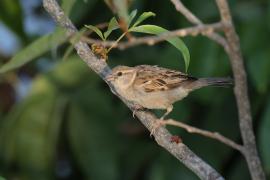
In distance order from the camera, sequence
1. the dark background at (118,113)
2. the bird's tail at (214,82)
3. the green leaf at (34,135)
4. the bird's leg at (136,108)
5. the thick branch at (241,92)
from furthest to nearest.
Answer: the green leaf at (34,135) < the dark background at (118,113) < the bird's tail at (214,82) < the bird's leg at (136,108) < the thick branch at (241,92)

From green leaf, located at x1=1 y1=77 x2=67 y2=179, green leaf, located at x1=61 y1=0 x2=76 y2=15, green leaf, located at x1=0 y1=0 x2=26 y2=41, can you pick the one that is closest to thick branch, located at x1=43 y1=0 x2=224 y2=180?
green leaf, located at x1=61 y1=0 x2=76 y2=15

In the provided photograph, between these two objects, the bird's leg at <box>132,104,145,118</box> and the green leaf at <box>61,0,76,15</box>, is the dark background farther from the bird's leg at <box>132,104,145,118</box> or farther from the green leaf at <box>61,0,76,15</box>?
the green leaf at <box>61,0,76,15</box>

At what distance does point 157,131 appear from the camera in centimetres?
224

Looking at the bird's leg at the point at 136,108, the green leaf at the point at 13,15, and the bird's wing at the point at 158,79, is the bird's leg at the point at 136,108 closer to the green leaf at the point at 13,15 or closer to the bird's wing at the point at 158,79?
the bird's wing at the point at 158,79

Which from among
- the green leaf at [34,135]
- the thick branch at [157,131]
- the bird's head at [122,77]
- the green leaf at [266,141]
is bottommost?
the green leaf at [266,141]

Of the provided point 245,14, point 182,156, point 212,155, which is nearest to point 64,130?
point 212,155

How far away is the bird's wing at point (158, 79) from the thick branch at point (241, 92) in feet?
5.76

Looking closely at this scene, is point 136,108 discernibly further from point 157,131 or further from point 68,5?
point 68,5

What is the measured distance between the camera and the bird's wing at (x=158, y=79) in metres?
3.14

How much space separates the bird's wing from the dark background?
0.59 meters

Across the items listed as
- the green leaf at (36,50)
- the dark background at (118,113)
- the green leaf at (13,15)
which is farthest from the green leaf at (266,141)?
the green leaf at (36,50)

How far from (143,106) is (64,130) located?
6.59 feet

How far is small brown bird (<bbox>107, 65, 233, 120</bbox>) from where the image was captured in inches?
121

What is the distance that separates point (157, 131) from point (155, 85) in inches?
40.0
